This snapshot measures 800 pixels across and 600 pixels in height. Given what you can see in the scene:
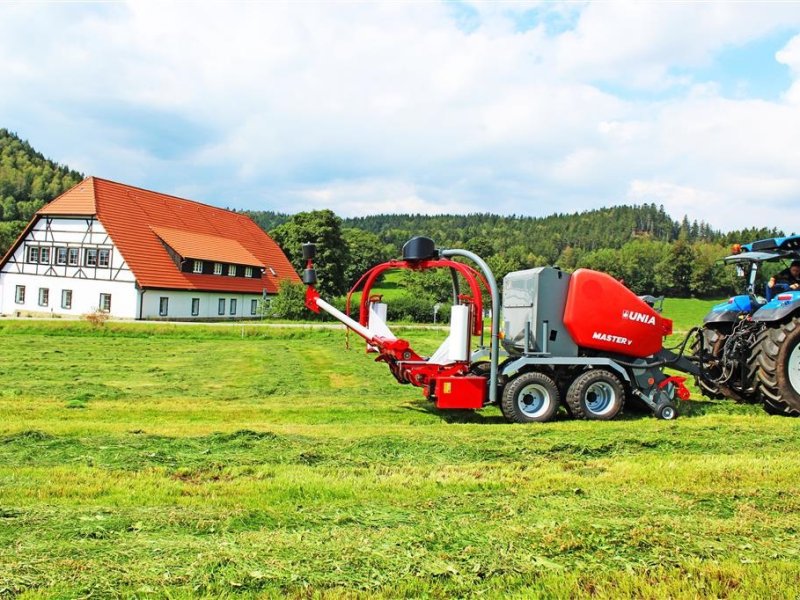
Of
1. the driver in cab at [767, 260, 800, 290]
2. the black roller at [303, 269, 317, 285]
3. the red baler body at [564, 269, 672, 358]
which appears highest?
the driver in cab at [767, 260, 800, 290]

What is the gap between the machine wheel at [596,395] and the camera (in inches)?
385

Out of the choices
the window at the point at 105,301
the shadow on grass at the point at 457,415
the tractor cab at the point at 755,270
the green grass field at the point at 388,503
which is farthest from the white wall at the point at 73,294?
the tractor cab at the point at 755,270

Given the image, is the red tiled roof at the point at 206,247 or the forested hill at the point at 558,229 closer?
the red tiled roof at the point at 206,247

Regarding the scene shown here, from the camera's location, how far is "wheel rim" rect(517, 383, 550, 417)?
31.7 ft

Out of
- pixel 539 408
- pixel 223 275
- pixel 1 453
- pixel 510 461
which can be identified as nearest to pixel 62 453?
pixel 1 453

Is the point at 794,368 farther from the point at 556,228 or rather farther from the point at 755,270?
the point at 556,228

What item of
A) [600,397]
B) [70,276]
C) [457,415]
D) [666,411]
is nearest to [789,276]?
[666,411]

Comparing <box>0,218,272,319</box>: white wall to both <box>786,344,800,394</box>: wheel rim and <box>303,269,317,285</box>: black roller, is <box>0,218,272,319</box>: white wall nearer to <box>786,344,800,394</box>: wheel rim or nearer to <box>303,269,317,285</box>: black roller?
<box>303,269,317,285</box>: black roller

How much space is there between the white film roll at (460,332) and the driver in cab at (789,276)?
5.85 m

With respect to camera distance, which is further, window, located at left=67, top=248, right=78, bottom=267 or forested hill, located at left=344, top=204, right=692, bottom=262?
forested hill, located at left=344, top=204, right=692, bottom=262

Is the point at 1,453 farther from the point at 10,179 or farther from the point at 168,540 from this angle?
the point at 10,179

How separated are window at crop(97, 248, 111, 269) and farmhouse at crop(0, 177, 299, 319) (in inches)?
2.5

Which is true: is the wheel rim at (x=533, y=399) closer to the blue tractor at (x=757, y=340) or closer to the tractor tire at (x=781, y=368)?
the blue tractor at (x=757, y=340)

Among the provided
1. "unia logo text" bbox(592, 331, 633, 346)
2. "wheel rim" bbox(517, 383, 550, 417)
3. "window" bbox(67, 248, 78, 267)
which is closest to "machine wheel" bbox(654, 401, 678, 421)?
"unia logo text" bbox(592, 331, 633, 346)
